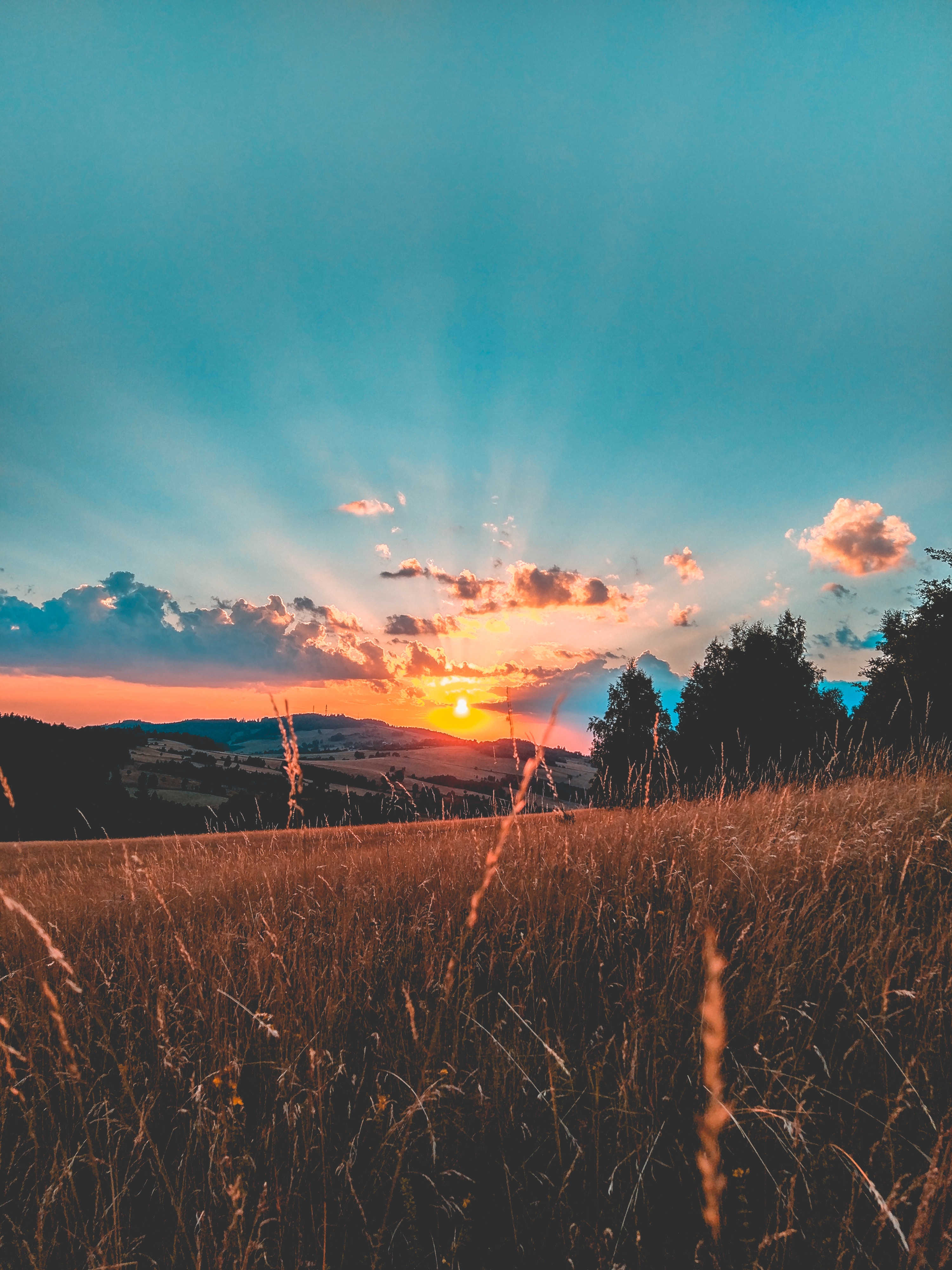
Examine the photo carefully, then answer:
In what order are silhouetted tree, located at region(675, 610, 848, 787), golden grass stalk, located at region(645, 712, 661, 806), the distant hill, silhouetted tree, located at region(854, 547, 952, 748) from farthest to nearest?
the distant hill
silhouetted tree, located at region(675, 610, 848, 787)
silhouetted tree, located at region(854, 547, 952, 748)
golden grass stalk, located at region(645, 712, 661, 806)

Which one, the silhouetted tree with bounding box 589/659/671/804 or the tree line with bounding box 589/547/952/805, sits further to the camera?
the silhouetted tree with bounding box 589/659/671/804

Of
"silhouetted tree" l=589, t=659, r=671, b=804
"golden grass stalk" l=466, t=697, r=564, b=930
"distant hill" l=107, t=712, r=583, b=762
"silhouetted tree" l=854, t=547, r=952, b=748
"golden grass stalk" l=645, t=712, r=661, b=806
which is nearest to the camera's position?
"golden grass stalk" l=466, t=697, r=564, b=930

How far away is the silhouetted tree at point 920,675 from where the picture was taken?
22047 mm

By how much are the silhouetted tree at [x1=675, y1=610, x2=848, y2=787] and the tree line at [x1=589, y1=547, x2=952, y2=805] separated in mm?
50

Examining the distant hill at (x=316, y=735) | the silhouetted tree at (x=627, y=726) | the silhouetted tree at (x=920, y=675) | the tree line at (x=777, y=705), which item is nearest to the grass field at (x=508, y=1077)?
the tree line at (x=777, y=705)

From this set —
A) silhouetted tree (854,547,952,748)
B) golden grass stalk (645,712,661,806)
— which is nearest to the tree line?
silhouetted tree (854,547,952,748)

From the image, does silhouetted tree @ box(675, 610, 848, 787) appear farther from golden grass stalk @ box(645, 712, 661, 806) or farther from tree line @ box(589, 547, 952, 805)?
A: golden grass stalk @ box(645, 712, 661, 806)

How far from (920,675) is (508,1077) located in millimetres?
27412

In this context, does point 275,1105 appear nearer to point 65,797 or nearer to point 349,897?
point 349,897

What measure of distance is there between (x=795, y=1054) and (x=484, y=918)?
1.74m

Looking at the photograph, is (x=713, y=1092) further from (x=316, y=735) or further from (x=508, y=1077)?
(x=316, y=735)

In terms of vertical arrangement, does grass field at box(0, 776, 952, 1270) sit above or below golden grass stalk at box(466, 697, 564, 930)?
below

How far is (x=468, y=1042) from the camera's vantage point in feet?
7.70

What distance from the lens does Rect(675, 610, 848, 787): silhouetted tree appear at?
98.0 feet
